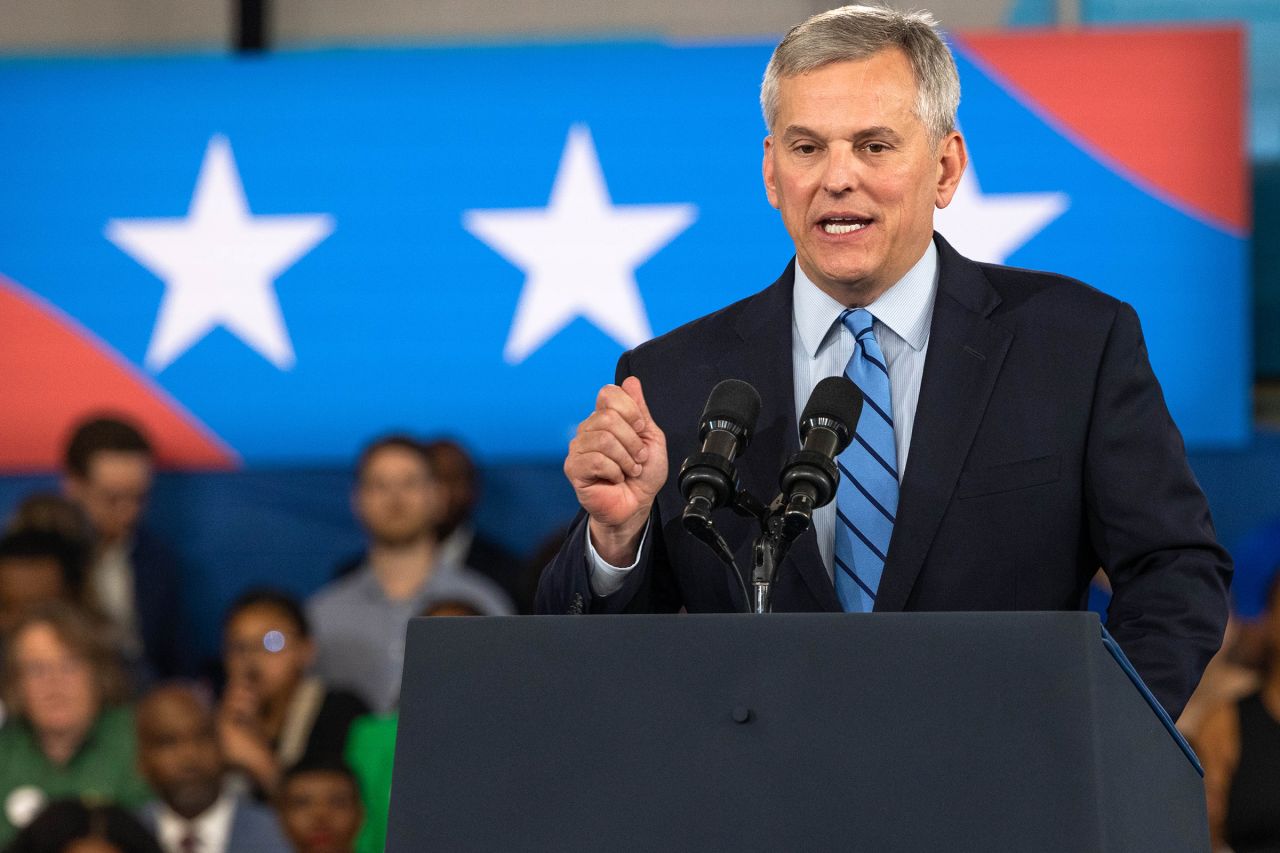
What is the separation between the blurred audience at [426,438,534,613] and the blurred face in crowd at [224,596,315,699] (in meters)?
0.45

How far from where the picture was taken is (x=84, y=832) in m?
4.00

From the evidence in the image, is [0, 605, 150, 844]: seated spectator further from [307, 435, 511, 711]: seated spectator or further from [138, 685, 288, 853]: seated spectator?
[307, 435, 511, 711]: seated spectator

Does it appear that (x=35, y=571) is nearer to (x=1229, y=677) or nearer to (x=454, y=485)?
(x=454, y=485)

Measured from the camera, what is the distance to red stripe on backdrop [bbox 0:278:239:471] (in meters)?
5.41

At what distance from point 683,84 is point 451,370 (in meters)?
1.09

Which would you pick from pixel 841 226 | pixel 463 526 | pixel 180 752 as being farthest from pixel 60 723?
pixel 841 226

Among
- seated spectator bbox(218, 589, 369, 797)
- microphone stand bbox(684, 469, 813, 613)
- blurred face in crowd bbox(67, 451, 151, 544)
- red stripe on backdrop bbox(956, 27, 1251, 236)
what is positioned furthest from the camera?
blurred face in crowd bbox(67, 451, 151, 544)

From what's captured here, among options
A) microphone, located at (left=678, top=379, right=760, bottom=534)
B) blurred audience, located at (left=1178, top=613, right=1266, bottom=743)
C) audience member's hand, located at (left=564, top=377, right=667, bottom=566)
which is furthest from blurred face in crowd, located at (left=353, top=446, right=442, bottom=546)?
microphone, located at (left=678, top=379, right=760, bottom=534)

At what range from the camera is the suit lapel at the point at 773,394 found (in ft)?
5.60

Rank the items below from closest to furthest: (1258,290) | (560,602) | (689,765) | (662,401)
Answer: (689,765)
(560,602)
(662,401)
(1258,290)

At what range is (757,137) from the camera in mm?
5199

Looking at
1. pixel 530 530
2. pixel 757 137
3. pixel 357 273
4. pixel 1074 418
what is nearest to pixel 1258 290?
pixel 757 137

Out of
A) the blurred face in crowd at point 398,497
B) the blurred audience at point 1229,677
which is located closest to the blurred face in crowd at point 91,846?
the blurred face in crowd at point 398,497

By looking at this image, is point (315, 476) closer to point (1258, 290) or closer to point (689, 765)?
point (1258, 290)
